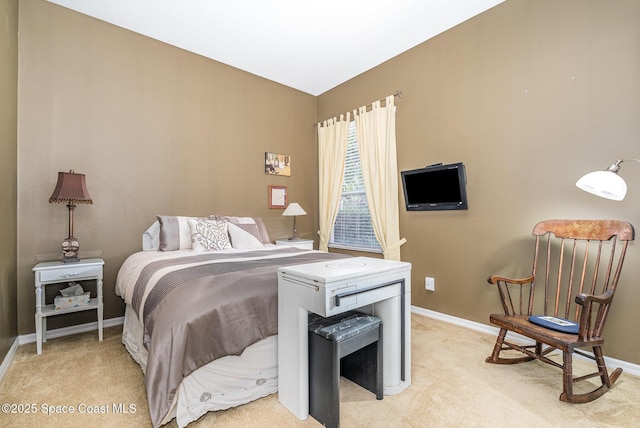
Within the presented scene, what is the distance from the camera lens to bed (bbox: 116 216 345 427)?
134 cm

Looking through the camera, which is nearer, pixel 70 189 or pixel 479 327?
pixel 70 189

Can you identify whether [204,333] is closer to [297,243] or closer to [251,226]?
[251,226]

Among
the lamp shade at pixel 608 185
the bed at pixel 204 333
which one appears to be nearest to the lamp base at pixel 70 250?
the bed at pixel 204 333

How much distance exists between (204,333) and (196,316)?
0.31 ft

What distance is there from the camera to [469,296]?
2.80m

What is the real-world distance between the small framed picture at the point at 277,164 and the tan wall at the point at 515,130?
5.34 feet

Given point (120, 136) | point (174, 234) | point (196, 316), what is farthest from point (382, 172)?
point (120, 136)

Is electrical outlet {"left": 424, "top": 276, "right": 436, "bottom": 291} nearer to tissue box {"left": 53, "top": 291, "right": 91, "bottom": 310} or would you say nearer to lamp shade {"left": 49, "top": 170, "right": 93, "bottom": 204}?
tissue box {"left": 53, "top": 291, "right": 91, "bottom": 310}

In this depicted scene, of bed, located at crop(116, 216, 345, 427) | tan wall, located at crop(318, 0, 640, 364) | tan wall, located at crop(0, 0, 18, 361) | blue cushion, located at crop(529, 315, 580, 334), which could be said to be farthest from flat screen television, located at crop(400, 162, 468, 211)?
tan wall, located at crop(0, 0, 18, 361)

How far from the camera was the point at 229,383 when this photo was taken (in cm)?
157

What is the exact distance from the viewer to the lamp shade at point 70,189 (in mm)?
2383

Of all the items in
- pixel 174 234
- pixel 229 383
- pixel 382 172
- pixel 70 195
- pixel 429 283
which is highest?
pixel 382 172

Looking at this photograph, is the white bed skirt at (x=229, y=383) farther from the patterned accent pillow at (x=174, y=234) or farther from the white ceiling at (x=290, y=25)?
the white ceiling at (x=290, y=25)

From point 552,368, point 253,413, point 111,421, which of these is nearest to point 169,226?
point 111,421
